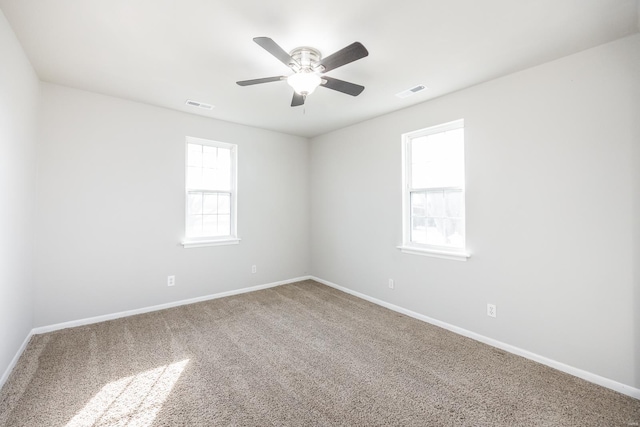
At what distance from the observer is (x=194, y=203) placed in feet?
13.5

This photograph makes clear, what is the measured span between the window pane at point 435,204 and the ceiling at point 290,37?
1139 millimetres

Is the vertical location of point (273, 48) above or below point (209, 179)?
above

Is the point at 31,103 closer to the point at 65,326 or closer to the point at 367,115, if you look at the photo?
the point at 65,326

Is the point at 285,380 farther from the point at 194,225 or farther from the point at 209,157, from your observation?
the point at 209,157

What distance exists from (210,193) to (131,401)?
2763 mm

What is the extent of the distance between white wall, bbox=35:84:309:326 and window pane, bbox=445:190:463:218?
9.27 feet

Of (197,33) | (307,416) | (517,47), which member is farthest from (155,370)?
(517,47)

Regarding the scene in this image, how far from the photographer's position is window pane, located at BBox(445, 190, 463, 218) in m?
3.21

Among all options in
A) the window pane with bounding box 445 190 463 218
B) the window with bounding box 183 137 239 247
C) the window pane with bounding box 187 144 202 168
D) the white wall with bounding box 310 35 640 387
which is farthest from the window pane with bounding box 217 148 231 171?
the window pane with bounding box 445 190 463 218

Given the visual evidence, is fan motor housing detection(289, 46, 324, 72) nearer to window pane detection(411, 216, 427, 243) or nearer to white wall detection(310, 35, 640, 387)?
white wall detection(310, 35, 640, 387)

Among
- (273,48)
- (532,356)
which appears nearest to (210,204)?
(273,48)

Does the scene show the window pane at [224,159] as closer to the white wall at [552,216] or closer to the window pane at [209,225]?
the window pane at [209,225]

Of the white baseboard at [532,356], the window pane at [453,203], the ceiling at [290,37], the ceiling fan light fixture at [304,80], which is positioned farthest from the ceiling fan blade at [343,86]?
the white baseboard at [532,356]

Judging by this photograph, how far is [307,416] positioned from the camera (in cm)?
187
